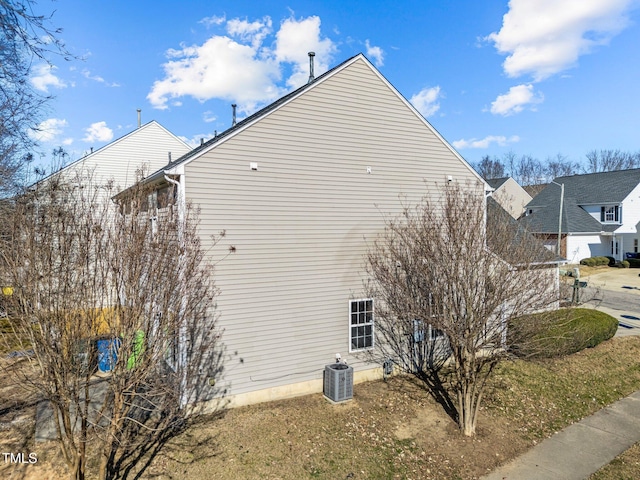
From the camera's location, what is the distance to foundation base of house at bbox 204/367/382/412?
862cm

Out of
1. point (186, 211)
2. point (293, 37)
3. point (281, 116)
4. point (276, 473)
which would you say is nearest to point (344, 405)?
point (276, 473)

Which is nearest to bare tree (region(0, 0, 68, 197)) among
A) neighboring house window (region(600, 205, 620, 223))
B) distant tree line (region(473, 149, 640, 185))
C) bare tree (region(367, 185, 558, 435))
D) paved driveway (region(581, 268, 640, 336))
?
bare tree (region(367, 185, 558, 435))

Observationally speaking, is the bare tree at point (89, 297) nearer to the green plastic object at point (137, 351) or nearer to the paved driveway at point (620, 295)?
the green plastic object at point (137, 351)

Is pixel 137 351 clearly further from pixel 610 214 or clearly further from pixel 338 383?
pixel 610 214

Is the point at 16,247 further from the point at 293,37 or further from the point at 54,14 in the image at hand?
the point at 293,37

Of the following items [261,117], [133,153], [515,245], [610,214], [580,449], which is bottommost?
[580,449]

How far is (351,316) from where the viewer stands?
10.3m

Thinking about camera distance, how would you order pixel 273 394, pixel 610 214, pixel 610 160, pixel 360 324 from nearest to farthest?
pixel 273 394 < pixel 360 324 < pixel 610 214 < pixel 610 160

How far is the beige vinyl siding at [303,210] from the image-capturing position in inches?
343

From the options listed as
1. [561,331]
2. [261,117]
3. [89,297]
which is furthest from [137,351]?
[561,331]

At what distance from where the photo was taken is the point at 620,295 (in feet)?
74.4

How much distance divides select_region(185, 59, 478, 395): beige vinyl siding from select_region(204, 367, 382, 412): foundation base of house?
0.16 metres

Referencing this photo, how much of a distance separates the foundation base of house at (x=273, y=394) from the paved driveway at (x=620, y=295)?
971 cm

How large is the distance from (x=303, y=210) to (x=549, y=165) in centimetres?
9132
